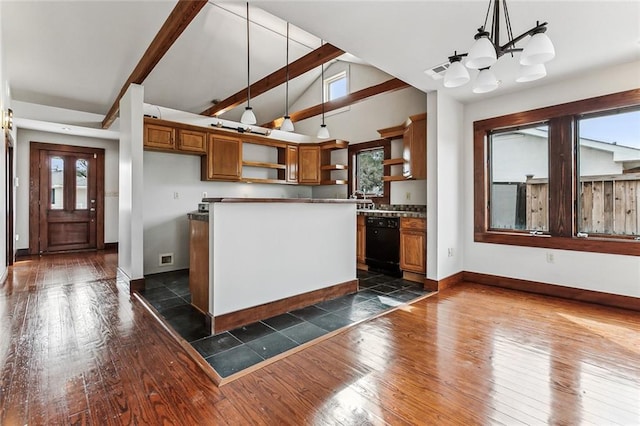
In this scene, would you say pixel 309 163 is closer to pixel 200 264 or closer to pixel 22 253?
→ pixel 200 264

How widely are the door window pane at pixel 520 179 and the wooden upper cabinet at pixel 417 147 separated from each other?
0.93 m

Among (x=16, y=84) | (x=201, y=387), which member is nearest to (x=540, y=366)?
(x=201, y=387)

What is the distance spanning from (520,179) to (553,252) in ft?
3.33

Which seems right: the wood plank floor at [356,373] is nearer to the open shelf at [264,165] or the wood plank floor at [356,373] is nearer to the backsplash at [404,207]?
the backsplash at [404,207]

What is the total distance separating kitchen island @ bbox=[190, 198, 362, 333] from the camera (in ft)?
8.64

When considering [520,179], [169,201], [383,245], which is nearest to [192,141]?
[169,201]

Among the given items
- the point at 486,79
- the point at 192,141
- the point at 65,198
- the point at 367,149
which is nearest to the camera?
the point at 486,79

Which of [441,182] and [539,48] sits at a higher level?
[539,48]

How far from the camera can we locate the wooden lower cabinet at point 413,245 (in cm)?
419

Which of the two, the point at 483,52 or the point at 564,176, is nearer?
the point at 483,52

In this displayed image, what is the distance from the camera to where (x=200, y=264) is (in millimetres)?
2957

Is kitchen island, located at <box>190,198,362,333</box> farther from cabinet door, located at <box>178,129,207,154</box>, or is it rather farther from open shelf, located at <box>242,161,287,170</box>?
open shelf, located at <box>242,161,287,170</box>

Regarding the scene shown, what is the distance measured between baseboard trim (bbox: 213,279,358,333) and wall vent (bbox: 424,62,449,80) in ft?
8.58

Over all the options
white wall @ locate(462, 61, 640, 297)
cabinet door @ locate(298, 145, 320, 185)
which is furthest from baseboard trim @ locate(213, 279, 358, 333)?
→ cabinet door @ locate(298, 145, 320, 185)
